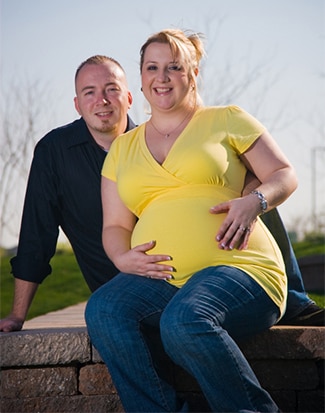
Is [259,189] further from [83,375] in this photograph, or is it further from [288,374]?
[83,375]

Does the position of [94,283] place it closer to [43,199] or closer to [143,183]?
[43,199]

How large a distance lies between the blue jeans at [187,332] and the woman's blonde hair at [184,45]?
84 cm

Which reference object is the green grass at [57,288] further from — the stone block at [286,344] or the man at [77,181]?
the stone block at [286,344]

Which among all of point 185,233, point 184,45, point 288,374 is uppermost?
point 184,45

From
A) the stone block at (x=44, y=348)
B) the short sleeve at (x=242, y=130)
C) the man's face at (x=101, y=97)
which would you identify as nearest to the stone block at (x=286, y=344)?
the stone block at (x=44, y=348)

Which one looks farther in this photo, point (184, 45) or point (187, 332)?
point (184, 45)

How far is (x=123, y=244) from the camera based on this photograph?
3.07 m

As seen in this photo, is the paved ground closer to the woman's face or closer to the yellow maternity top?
the yellow maternity top

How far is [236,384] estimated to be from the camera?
261cm

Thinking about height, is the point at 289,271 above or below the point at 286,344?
above

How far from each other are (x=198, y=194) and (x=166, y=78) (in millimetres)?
478

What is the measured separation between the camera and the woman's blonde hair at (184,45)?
10.0 feet

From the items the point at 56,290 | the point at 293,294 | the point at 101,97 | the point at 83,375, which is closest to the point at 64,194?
the point at 101,97

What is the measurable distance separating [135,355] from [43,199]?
4.05ft
